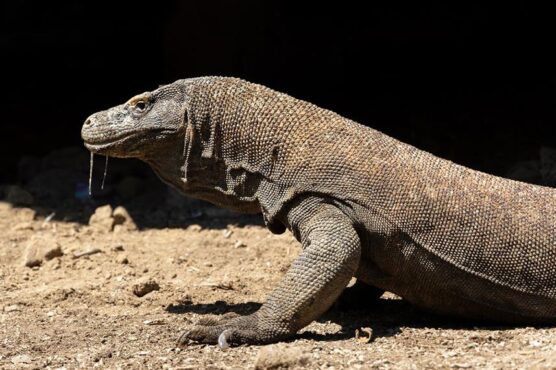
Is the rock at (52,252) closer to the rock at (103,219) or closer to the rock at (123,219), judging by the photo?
the rock at (103,219)

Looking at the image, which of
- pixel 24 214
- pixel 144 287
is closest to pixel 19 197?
pixel 24 214

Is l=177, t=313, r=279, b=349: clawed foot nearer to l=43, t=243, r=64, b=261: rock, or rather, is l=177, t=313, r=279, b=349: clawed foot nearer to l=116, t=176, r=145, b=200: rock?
l=43, t=243, r=64, b=261: rock

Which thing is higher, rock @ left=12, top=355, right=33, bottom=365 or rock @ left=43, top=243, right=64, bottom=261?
rock @ left=12, top=355, right=33, bottom=365

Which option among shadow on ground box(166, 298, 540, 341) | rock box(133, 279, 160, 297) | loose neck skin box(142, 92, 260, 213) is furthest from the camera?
rock box(133, 279, 160, 297)

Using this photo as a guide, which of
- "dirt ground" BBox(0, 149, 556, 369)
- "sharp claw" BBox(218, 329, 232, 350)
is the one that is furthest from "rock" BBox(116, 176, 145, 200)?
"sharp claw" BBox(218, 329, 232, 350)

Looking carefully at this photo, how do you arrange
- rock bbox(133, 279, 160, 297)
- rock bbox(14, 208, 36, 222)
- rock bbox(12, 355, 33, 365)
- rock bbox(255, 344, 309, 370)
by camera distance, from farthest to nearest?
rock bbox(14, 208, 36, 222) → rock bbox(133, 279, 160, 297) → rock bbox(12, 355, 33, 365) → rock bbox(255, 344, 309, 370)

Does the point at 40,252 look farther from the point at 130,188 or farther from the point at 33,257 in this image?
the point at 130,188

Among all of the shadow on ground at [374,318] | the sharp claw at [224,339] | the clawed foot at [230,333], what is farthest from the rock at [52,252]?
the sharp claw at [224,339]

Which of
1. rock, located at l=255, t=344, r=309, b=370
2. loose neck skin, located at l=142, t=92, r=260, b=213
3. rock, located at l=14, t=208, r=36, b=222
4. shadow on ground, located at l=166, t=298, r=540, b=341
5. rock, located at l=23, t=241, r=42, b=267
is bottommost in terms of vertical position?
rock, located at l=14, t=208, r=36, b=222
